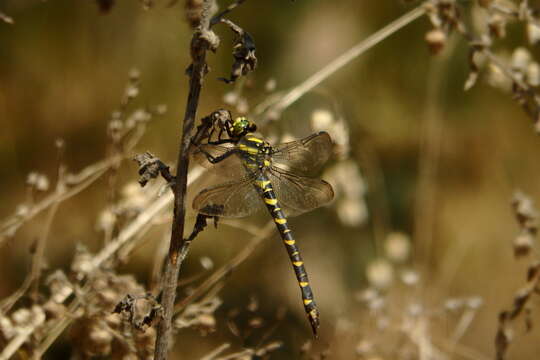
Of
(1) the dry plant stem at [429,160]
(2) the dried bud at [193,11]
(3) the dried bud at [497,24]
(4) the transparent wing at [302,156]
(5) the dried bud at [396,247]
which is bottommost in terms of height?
(2) the dried bud at [193,11]

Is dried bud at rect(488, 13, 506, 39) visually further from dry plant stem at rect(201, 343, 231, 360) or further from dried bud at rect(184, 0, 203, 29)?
dry plant stem at rect(201, 343, 231, 360)

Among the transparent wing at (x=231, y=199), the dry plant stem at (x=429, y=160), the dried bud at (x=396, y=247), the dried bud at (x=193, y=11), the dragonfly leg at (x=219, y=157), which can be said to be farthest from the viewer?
the dry plant stem at (x=429, y=160)

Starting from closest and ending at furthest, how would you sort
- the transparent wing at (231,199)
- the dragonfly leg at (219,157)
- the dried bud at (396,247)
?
the transparent wing at (231,199), the dragonfly leg at (219,157), the dried bud at (396,247)

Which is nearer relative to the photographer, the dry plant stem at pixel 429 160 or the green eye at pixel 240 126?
the green eye at pixel 240 126

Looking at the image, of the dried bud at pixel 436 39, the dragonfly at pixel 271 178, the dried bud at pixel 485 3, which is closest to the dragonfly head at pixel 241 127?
the dragonfly at pixel 271 178

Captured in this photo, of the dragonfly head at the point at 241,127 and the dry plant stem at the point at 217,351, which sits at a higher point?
the dragonfly head at the point at 241,127

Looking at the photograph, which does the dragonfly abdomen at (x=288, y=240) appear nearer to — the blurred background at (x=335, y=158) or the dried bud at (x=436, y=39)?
the blurred background at (x=335, y=158)

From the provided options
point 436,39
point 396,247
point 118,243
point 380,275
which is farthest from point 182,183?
point 396,247
